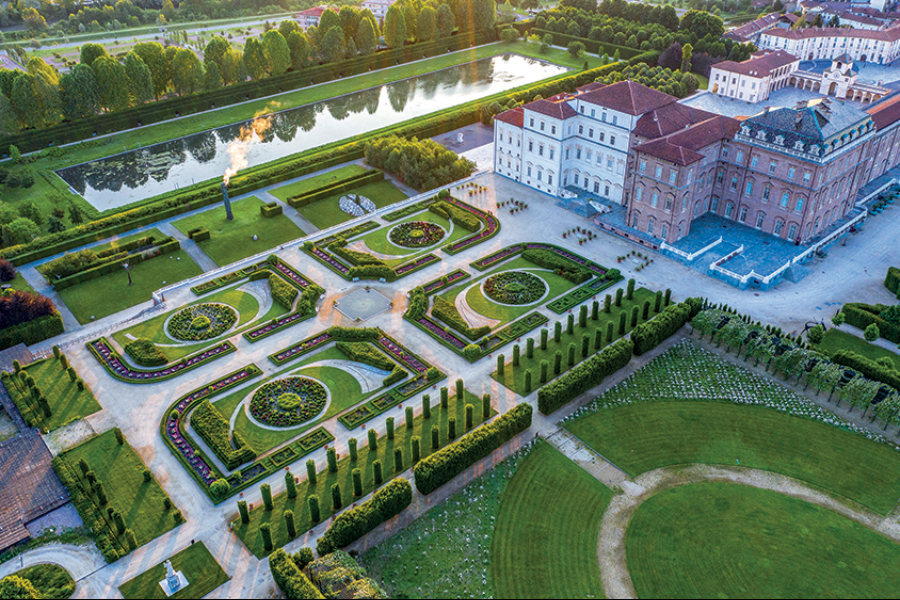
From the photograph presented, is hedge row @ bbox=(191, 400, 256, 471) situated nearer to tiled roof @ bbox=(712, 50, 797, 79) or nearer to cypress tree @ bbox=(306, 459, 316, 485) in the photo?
cypress tree @ bbox=(306, 459, 316, 485)

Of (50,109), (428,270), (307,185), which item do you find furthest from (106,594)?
(50,109)

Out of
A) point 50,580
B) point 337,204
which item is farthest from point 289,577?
point 337,204

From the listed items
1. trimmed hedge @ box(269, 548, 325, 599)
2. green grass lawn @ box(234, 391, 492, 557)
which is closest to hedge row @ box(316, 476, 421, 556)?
trimmed hedge @ box(269, 548, 325, 599)

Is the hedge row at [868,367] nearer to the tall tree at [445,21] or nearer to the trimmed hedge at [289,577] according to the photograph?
the trimmed hedge at [289,577]

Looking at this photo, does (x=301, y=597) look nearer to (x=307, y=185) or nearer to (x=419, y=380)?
(x=419, y=380)

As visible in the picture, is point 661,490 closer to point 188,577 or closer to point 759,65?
point 188,577

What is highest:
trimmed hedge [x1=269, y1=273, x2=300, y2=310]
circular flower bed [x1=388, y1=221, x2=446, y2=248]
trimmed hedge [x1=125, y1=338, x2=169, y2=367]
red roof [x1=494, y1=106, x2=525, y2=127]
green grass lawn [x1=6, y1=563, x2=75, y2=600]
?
red roof [x1=494, y1=106, x2=525, y2=127]
